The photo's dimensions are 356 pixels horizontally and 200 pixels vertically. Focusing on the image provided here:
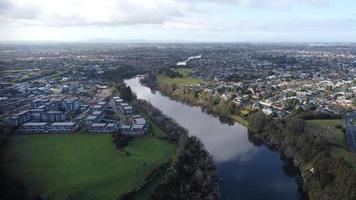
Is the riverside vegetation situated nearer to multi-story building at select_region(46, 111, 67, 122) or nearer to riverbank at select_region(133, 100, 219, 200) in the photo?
riverbank at select_region(133, 100, 219, 200)

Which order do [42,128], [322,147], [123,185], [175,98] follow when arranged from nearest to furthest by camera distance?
[123,185]
[322,147]
[42,128]
[175,98]

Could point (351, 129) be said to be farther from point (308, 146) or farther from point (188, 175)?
point (188, 175)

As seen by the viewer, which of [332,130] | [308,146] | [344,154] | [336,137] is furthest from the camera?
[332,130]

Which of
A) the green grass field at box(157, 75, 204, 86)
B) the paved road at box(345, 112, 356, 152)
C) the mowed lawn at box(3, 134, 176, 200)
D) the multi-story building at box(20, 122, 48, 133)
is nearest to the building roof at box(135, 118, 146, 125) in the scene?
the mowed lawn at box(3, 134, 176, 200)

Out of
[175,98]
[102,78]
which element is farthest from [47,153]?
[102,78]

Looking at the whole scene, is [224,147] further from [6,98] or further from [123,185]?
[6,98]

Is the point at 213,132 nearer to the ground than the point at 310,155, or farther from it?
nearer to the ground

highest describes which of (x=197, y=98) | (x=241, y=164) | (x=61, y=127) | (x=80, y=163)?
(x=61, y=127)

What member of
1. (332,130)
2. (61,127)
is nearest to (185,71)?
(61,127)
